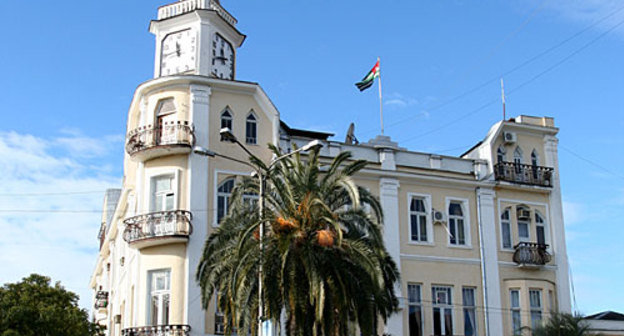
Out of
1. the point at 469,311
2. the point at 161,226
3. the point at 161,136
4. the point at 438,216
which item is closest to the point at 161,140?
the point at 161,136

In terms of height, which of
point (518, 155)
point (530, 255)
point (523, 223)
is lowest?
point (530, 255)

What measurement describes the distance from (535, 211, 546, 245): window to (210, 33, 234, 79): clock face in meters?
15.8

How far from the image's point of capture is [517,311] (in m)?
36.2

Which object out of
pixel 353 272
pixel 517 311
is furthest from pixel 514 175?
pixel 353 272

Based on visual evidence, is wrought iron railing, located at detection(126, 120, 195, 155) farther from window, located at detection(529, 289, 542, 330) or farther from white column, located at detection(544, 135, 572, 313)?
white column, located at detection(544, 135, 572, 313)

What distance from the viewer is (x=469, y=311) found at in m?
→ 35.8

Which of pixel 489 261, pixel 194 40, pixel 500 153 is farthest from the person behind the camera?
pixel 500 153

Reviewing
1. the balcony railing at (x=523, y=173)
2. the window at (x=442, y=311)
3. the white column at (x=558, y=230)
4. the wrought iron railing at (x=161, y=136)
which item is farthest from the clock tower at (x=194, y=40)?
the white column at (x=558, y=230)

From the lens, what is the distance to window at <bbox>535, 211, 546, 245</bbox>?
125 ft

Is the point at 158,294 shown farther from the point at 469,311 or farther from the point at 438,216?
the point at 469,311

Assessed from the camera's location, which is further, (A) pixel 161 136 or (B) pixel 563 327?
(A) pixel 161 136

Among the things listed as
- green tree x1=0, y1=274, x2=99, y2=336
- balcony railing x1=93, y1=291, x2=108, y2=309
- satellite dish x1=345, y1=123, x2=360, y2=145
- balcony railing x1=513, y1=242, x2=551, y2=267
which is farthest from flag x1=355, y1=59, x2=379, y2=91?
balcony railing x1=93, y1=291, x2=108, y2=309

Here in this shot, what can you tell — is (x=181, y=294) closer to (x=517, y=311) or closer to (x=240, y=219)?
(x=240, y=219)

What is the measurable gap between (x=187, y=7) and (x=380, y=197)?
12.3m
